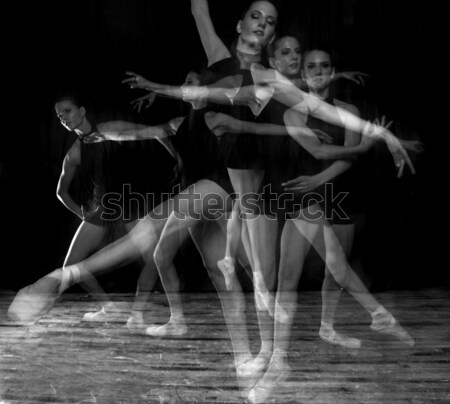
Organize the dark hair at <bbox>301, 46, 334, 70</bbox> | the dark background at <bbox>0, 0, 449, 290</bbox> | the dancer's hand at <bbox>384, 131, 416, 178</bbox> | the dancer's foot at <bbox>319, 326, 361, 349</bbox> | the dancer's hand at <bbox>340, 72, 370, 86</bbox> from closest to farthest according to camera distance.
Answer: the dancer's foot at <bbox>319, 326, 361, 349</bbox>
the dark hair at <bbox>301, 46, 334, 70</bbox>
the dark background at <bbox>0, 0, 449, 290</bbox>
the dancer's hand at <bbox>340, 72, 370, 86</bbox>
the dancer's hand at <bbox>384, 131, 416, 178</bbox>

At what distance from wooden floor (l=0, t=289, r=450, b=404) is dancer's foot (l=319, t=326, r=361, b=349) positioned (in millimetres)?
35

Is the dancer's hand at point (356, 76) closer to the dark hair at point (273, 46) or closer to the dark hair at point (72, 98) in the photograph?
the dark hair at point (273, 46)

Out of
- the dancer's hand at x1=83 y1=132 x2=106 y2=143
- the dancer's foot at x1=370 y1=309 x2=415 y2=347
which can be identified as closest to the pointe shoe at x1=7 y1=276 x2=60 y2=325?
the dancer's hand at x1=83 y1=132 x2=106 y2=143

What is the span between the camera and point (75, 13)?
2180 millimetres

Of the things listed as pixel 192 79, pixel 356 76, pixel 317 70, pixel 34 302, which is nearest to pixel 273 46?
pixel 317 70

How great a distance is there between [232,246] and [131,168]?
56 cm

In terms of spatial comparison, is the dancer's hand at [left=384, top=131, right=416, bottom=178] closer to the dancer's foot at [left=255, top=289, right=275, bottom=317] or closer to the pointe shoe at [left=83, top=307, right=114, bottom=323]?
the dancer's foot at [left=255, top=289, right=275, bottom=317]

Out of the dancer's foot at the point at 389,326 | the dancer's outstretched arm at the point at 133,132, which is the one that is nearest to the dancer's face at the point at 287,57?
the dancer's outstretched arm at the point at 133,132

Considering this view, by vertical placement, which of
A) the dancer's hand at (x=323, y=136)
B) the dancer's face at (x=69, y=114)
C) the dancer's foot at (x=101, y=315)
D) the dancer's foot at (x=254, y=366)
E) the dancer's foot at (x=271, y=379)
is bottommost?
the dancer's foot at (x=101, y=315)

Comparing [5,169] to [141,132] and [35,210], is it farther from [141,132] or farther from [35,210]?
[141,132]

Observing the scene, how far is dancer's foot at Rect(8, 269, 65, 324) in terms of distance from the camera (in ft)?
7.18

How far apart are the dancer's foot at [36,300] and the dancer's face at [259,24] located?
1.23 metres

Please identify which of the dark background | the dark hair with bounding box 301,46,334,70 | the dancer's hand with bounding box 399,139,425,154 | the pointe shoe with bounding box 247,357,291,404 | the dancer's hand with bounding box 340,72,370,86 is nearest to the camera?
the pointe shoe with bounding box 247,357,291,404

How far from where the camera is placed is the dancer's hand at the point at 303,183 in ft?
6.69
